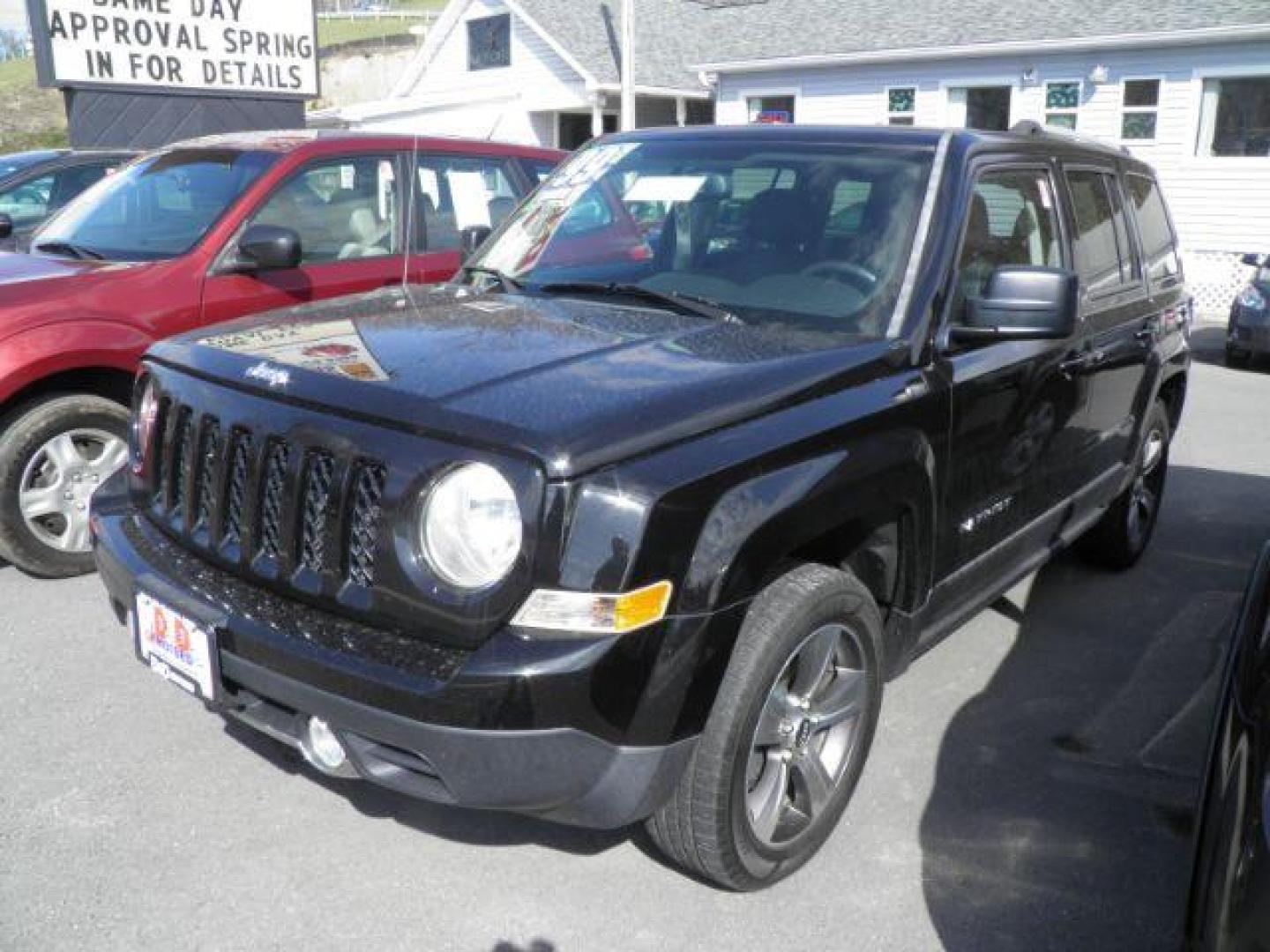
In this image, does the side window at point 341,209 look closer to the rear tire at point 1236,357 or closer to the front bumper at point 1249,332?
the front bumper at point 1249,332

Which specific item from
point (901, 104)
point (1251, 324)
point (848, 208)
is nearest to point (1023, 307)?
point (848, 208)

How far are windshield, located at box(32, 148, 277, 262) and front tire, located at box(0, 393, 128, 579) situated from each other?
806mm

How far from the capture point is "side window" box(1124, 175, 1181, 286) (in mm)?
4914

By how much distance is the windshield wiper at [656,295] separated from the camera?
3.29m

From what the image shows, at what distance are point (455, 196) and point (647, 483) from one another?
14.5 feet

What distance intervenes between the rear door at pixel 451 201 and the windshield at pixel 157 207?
34.8 inches

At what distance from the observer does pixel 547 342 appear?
2.93 metres

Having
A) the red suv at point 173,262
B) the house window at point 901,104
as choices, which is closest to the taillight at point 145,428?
the red suv at point 173,262

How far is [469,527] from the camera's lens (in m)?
2.39

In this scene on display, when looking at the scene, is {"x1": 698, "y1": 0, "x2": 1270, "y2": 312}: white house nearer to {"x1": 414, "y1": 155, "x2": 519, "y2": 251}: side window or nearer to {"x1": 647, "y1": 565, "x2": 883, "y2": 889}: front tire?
{"x1": 414, "y1": 155, "x2": 519, "y2": 251}: side window

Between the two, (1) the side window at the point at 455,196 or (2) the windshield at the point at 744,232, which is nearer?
(2) the windshield at the point at 744,232

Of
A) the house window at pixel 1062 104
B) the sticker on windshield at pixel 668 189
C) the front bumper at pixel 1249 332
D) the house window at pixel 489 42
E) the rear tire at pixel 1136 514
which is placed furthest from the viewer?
the house window at pixel 489 42

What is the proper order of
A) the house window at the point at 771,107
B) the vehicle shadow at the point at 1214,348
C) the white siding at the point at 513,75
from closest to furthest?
the vehicle shadow at the point at 1214,348
the house window at the point at 771,107
the white siding at the point at 513,75

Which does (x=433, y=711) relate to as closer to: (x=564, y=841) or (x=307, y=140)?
(x=564, y=841)
